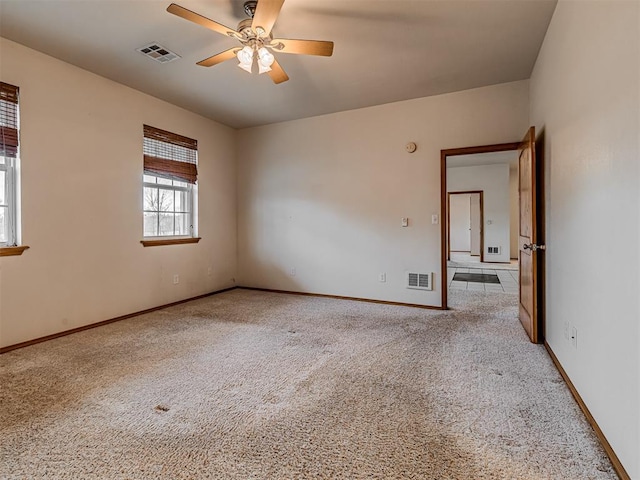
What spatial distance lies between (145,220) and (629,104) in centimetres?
442

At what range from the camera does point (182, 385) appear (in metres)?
2.17

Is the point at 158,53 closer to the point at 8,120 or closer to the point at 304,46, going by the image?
the point at 8,120

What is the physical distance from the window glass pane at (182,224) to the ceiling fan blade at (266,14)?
10.0 feet

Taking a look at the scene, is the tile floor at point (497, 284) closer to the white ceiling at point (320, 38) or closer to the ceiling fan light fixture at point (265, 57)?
the white ceiling at point (320, 38)

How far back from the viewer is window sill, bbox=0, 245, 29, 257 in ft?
9.05

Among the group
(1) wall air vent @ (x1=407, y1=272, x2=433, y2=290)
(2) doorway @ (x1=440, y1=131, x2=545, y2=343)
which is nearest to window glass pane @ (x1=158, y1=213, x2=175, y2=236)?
(1) wall air vent @ (x1=407, y1=272, x2=433, y2=290)

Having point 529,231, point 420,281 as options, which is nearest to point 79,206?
point 420,281

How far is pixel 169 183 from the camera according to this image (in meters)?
4.43

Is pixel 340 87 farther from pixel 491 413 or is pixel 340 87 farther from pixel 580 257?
pixel 491 413

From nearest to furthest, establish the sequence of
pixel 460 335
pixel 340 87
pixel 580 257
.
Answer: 1. pixel 580 257
2. pixel 460 335
3. pixel 340 87

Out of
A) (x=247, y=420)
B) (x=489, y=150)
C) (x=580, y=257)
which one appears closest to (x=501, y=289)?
(x=489, y=150)

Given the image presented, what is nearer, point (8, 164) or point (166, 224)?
point (8, 164)

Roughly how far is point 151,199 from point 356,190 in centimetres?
267

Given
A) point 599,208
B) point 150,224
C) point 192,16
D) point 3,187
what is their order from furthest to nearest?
1. point 150,224
2. point 3,187
3. point 192,16
4. point 599,208
